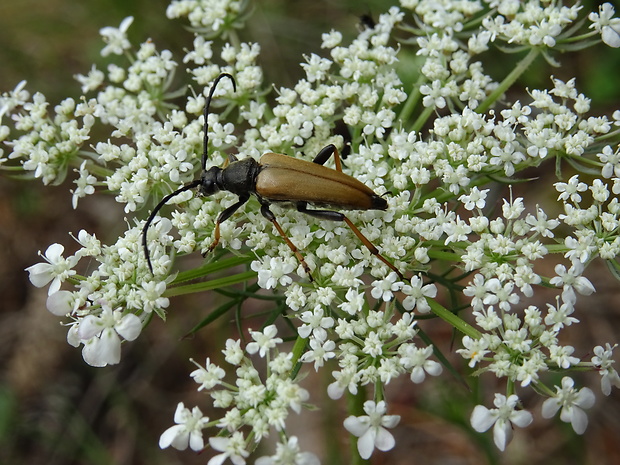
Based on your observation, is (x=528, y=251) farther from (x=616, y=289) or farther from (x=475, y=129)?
(x=616, y=289)

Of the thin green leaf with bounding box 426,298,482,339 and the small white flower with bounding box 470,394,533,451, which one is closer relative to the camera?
the small white flower with bounding box 470,394,533,451

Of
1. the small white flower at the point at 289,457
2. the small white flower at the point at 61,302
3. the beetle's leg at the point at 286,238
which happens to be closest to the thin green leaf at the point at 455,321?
the beetle's leg at the point at 286,238

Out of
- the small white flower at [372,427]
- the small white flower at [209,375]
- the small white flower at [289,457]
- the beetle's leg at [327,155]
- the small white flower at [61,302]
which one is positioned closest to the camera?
the small white flower at [289,457]

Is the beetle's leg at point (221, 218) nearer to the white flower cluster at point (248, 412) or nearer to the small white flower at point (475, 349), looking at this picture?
the white flower cluster at point (248, 412)

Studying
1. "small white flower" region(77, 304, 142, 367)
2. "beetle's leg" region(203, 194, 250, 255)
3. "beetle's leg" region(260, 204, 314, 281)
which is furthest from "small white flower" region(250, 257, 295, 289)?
"small white flower" region(77, 304, 142, 367)

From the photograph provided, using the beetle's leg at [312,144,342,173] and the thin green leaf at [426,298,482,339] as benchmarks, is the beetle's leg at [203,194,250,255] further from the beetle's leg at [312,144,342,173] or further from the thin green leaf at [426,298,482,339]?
the thin green leaf at [426,298,482,339]

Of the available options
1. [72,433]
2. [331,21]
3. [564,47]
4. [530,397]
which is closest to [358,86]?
[564,47]

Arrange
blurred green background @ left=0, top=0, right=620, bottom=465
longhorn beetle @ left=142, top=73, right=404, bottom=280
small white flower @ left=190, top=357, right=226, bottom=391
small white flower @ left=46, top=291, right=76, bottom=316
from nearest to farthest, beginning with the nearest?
small white flower @ left=190, top=357, right=226, bottom=391 < small white flower @ left=46, top=291, right=76, bottom=316 < longhorn beetle @ left=142, top=73, right=404, bottom=280 < blurred green background @ left=0, top=0, right=620, bottom=465

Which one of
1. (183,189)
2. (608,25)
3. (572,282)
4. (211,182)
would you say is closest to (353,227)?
(211,182)
